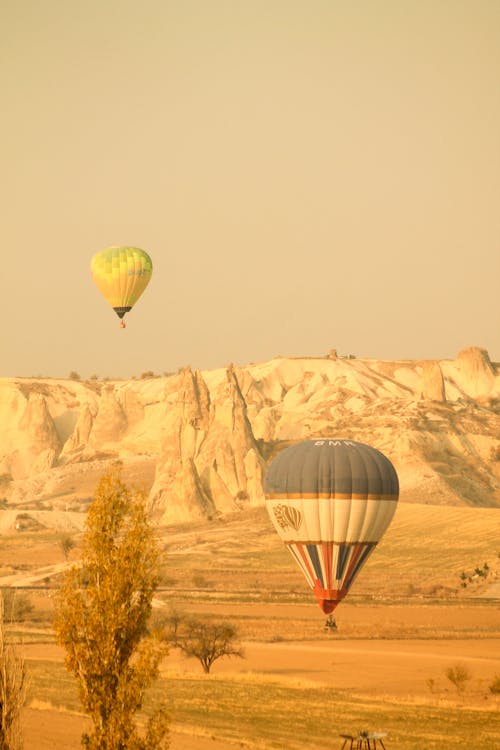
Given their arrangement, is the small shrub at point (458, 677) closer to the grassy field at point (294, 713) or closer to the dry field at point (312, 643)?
the dry field at point (312, 643)

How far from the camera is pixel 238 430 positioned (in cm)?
13375

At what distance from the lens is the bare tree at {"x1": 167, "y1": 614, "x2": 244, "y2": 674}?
1943 inches

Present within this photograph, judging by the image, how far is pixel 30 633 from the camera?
6016 cm

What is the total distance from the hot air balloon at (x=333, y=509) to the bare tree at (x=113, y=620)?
111 ft

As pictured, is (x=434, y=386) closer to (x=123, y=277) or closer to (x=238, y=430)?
(x=238, y=430)

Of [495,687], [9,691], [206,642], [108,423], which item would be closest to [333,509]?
[206,642]

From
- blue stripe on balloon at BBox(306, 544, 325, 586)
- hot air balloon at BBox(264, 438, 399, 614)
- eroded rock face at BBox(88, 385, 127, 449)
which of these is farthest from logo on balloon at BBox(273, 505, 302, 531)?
eroded rock face at BBox(88, 385, 127, 449)

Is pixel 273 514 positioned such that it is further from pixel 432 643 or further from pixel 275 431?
pixel 275 431

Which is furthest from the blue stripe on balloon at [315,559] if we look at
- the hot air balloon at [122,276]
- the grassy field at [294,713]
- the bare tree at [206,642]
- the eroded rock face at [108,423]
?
the eroded rock face at [108,423]

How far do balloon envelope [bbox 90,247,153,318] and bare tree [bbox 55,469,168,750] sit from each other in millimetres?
51231

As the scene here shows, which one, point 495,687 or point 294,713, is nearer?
point 294,713

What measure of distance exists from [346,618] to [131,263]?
67.1 feet

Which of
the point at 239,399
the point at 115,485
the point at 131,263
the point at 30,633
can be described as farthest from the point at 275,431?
the point at 115,485

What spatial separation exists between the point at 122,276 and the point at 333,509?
2207 centimetres
